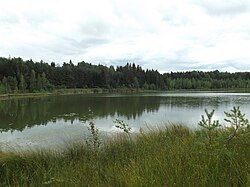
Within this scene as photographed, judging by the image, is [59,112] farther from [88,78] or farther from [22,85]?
[88,78]

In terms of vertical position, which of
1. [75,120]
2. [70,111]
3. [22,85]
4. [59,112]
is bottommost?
[59,112]

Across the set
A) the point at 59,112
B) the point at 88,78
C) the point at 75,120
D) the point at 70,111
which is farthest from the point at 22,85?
the point at 75,120

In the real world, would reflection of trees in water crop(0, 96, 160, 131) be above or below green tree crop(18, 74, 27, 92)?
below

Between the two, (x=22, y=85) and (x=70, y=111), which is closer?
(x=70, y=111)

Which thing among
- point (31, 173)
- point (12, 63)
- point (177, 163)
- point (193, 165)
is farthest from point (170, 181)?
point (12, 63)

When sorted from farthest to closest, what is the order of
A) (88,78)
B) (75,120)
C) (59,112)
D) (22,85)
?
(88,78), (22,85), (59,112), (75,120)

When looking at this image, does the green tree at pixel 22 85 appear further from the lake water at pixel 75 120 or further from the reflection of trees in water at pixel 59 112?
the lake water at pixel 75 120

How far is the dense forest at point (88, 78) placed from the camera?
88.2 m

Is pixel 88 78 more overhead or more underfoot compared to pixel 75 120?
more overhead

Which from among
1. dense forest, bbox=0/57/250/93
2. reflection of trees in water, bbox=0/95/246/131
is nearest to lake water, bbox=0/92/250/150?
reflection of trees in water, bbox=0/95/246/131

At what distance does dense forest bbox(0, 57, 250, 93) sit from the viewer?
88.2 metres

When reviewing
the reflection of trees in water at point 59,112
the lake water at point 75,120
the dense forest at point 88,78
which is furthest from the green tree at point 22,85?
the lake water at point 75,120

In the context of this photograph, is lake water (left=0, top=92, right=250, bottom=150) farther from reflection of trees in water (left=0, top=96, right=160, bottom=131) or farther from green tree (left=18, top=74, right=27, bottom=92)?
green tree (left=18, top=74, right=27, bottom=92)

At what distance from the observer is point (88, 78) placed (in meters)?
124
